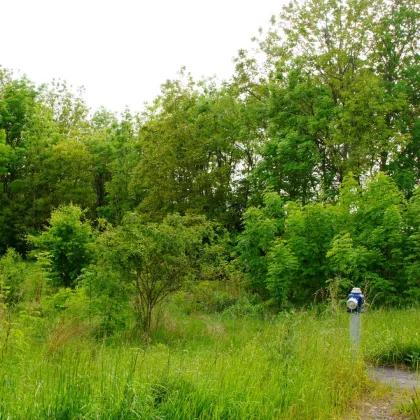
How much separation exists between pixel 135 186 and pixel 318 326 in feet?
57.3

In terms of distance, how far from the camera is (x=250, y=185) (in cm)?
2192

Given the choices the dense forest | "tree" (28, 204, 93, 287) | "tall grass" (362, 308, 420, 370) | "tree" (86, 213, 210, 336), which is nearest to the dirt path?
"tall grass" (362, 308, 420, 370)

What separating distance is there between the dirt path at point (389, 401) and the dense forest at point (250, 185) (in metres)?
2.98

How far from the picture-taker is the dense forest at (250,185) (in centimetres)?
1091

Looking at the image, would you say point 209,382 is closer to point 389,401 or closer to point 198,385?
point 198,385

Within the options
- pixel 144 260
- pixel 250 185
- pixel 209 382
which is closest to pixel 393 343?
pixel 209 382

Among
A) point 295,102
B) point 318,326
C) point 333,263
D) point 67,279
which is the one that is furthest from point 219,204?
point 318,326

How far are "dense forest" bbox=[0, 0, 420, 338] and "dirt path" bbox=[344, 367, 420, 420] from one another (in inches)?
117

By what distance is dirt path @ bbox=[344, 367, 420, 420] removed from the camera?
15.3 feet

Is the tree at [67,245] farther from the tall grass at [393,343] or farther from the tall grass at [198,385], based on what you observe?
the tall grass at [393,343]

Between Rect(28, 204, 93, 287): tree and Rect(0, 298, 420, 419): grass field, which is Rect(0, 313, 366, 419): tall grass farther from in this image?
Rect(28, 204, 93, 287): tree

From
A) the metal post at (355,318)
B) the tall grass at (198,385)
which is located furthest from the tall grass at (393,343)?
the tall grass at (198,385)

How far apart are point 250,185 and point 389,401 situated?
17301mm

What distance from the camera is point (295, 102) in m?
20.8
